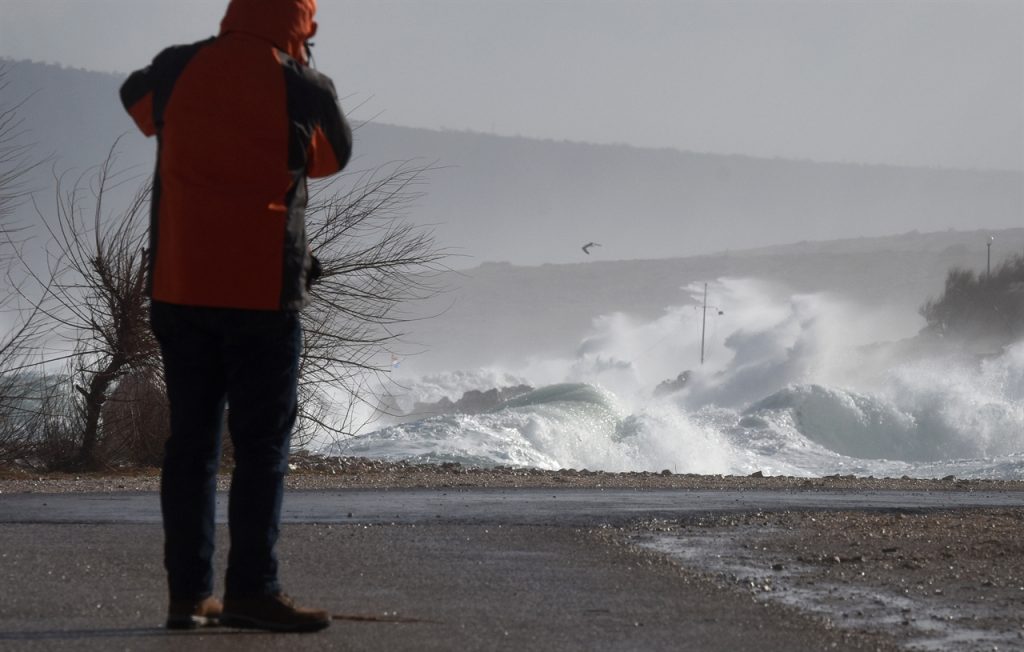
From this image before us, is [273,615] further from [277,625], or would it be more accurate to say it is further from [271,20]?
[271,20]

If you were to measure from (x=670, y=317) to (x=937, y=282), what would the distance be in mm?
27980

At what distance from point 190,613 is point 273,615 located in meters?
0.24

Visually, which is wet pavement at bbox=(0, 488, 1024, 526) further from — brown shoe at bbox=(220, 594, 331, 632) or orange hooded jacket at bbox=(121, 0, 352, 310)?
orange hooded jacket at bbox=(121, 0, 352, 310)

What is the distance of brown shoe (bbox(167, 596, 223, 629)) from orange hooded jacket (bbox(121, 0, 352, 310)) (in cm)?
87

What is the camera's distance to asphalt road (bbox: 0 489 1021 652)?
13.7 ft

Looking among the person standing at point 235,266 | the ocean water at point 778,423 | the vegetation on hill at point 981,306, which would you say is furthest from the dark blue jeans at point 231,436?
the vegetation on hill at point 981,306

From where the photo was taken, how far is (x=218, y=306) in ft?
13.9

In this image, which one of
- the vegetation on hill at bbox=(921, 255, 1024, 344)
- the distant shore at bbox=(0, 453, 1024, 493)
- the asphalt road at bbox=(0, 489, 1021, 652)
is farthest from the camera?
the vegetation on hill at bbox=(921, 255, 1024, 344)

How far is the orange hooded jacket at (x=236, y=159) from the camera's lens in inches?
166

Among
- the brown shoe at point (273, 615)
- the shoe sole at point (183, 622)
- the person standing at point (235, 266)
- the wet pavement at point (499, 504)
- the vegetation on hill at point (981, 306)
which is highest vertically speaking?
the vegetation on hill at point (981, 306)

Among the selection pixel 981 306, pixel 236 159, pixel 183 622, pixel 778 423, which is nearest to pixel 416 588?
pixel 183 622

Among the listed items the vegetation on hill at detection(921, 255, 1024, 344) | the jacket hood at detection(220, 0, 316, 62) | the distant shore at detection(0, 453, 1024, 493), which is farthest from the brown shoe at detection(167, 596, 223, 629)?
the vegetation on hill at detection(921, 255, 1024, 344)

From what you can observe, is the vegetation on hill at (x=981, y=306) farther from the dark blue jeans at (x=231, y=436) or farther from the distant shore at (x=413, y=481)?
the dark blue jeans at (x=231, y=436)

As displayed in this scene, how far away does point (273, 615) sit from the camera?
425cm
